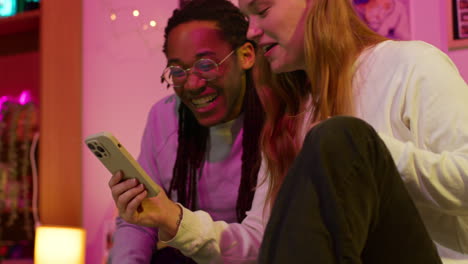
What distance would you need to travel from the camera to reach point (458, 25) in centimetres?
137

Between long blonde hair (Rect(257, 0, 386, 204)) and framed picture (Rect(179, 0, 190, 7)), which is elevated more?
framed picture (Rect(179, 0, 190, 7))

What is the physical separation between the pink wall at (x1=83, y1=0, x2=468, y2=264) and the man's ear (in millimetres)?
252

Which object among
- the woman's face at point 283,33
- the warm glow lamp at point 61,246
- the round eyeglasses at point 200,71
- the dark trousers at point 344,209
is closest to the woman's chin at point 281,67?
the woman's face at point 283,33

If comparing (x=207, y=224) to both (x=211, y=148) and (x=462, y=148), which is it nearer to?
(x=211, y=148)

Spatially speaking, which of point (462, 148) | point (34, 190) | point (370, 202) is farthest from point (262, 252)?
point (34, 190)

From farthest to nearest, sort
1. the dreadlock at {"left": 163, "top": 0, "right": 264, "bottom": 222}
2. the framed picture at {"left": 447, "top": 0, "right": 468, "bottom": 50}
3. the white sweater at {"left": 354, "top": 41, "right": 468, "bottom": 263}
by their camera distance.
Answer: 1. the dreadlock at {"left": 163, "top": 0, "right": 264, "bottom": 222}
2. the framed picture at {"left": 447, "top": 0, "right": 468, "bottom": 50}
3. the white sweater at {"left": 354, "top": 41, "right": 468, "bottom": 263}

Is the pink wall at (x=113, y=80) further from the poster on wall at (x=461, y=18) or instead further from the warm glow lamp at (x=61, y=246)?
the poster on wall at (x=461, y=18)

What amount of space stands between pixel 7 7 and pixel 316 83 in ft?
5.09

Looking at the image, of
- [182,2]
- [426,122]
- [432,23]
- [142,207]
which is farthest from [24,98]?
[426,122]

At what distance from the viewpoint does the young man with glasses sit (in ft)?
4.80

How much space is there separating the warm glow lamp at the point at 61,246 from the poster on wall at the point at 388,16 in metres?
1.01

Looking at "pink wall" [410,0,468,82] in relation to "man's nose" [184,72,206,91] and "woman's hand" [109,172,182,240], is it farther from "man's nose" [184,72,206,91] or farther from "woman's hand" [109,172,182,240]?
"woman's hand" [109,172,182,240]

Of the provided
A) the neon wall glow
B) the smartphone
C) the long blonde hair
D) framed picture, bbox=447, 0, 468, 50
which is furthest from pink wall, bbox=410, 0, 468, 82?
the neon wall glow

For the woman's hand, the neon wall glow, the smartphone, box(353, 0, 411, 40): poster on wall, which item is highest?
the neon wall glow
